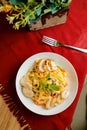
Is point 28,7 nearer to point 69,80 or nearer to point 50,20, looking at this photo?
point 50,20

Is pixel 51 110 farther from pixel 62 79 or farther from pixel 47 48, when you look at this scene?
pixel 47 48

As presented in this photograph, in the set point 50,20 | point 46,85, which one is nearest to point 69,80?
point 46,85

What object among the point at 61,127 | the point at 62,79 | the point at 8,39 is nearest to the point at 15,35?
the point at 8,39

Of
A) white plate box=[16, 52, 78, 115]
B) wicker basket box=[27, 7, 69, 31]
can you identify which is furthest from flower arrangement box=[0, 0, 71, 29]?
white plate box=[16, 52, 78, 115]

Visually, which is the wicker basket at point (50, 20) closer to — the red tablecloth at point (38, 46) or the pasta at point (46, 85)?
the red tablecloth at point (38, 46)

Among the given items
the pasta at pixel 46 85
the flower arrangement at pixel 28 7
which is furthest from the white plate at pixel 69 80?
the flower arrangement at pixel 28 7

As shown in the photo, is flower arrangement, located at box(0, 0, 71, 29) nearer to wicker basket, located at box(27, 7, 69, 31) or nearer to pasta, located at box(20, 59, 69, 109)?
wicker basket, located at box(27, 7, 69, 31)
